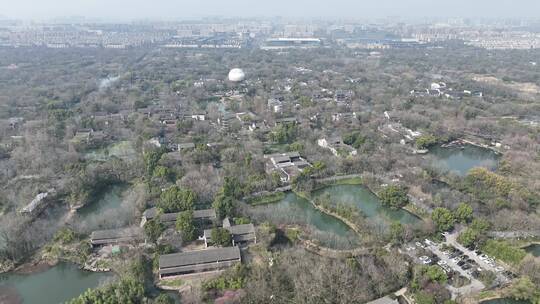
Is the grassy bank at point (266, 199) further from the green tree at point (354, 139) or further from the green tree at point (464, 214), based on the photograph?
the green tree at point (464, 214)

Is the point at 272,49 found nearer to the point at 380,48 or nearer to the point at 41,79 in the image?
the point at 380,48

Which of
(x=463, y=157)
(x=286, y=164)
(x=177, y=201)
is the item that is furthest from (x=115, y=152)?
(x=463, y=157)

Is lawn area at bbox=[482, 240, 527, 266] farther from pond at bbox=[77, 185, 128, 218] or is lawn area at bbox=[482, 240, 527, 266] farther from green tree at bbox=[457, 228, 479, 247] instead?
pond at bbox=[77, 185, 128, 218]

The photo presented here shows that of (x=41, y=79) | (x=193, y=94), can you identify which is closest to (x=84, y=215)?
(x=193, y=94)

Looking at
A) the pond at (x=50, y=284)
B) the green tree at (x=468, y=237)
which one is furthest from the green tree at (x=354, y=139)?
the pond at (x=50, y=284)

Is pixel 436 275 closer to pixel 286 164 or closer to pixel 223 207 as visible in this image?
pixel 223 207

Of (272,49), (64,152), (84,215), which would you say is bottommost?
(84,215)
